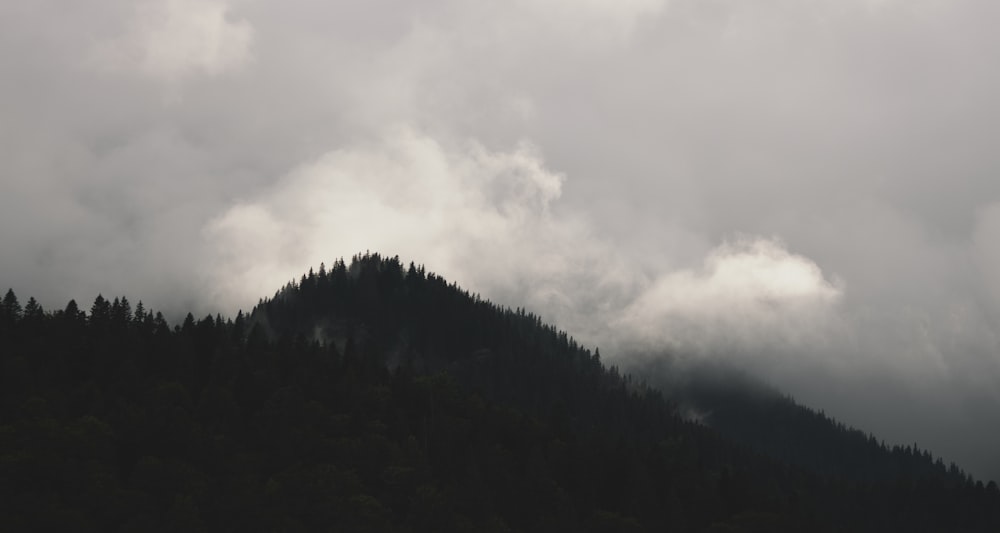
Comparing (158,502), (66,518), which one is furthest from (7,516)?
(158,502)

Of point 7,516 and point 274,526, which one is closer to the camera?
point 7,516

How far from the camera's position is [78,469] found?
183 meters

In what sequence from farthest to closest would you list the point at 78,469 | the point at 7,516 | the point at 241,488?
the point at 241,488 → the point at 78,469 → the point at 7,516

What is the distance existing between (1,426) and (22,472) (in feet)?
61.2

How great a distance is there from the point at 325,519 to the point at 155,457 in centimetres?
3375

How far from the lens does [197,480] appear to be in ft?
639

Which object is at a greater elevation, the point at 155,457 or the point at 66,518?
the point at 155,457

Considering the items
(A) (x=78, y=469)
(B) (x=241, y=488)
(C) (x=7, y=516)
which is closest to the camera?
(C) (x=7, y=516)

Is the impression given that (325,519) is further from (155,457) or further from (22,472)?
(22,472)

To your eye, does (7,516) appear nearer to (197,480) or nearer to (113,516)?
(113,516)

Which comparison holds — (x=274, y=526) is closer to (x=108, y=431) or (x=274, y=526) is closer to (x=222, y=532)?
(x=222, y=532)

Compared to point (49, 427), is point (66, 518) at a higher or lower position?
lower

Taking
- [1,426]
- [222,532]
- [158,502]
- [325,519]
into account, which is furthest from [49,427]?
[325,519]

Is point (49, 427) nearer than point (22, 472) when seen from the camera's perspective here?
No
